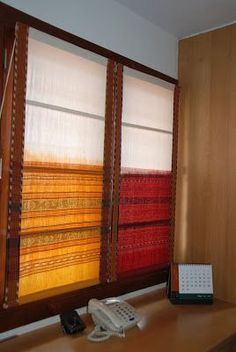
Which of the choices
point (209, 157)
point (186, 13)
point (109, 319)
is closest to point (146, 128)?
point (209, 157)

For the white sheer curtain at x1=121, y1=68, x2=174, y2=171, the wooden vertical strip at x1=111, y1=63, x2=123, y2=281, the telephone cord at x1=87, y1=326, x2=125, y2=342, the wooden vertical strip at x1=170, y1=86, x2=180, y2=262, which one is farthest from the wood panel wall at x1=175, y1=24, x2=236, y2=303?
the telephone cord at x1=87, y1=326, x2=125, y2=342

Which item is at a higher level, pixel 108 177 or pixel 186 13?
pixel 186 13

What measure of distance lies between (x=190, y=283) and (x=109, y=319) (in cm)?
65

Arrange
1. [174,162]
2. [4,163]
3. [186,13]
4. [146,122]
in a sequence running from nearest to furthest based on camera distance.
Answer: [4,163] → [186,13] → [146,122] → [174,162]

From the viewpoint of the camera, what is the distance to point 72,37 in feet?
5.19

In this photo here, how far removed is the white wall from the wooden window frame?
5 cm

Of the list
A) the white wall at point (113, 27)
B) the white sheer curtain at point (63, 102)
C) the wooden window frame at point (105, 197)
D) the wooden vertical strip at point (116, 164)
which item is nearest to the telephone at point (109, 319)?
the wooden window frame at point (105, 197)

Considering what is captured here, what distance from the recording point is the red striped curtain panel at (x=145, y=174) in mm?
1869

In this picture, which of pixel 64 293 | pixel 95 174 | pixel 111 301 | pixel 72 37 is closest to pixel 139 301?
pixel 111 301

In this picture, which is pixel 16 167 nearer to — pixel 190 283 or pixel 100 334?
pixel 100 334

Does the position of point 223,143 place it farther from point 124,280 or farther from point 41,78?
point 41,78

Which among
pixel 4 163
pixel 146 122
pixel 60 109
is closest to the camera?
pixel 4 163

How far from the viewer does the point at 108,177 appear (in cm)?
175

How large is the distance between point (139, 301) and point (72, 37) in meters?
1.47
